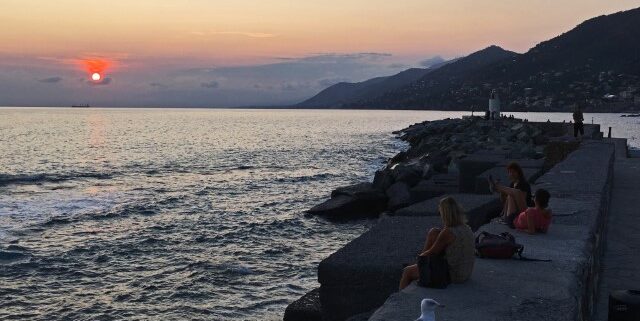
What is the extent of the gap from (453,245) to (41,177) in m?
31.5

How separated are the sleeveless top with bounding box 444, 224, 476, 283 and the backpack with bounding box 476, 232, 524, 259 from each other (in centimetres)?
59

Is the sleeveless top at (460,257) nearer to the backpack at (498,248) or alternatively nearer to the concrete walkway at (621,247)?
the backpack at (498,248)

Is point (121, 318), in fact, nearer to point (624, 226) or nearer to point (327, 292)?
point (327, 292)

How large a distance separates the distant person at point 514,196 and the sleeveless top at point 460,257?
213 centimetres

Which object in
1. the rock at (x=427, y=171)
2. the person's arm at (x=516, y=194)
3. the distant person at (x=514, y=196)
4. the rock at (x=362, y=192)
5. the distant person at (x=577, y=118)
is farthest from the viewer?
the distant person at (x=577, y=118)

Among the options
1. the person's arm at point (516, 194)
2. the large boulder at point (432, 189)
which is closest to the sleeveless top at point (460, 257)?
the person's arm at point (516, 194)

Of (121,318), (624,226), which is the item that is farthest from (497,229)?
(121,318)

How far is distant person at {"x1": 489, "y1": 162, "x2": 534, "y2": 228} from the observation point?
7250 millimetres

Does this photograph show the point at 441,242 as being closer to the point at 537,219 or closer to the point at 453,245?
the point at 453,245

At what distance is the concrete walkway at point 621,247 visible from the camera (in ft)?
21.2

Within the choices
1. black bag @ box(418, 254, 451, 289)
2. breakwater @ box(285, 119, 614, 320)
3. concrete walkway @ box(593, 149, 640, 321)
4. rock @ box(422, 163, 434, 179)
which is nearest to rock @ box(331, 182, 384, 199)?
rock @ box(422, 163, 434, 179)

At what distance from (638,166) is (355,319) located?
14382 millimetres

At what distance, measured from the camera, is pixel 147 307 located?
11.0 metres

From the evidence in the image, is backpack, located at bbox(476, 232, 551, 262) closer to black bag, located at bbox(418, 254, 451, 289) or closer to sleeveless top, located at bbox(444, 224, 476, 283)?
sleeveless top, located at bbox(444, 224, 476, 283)
